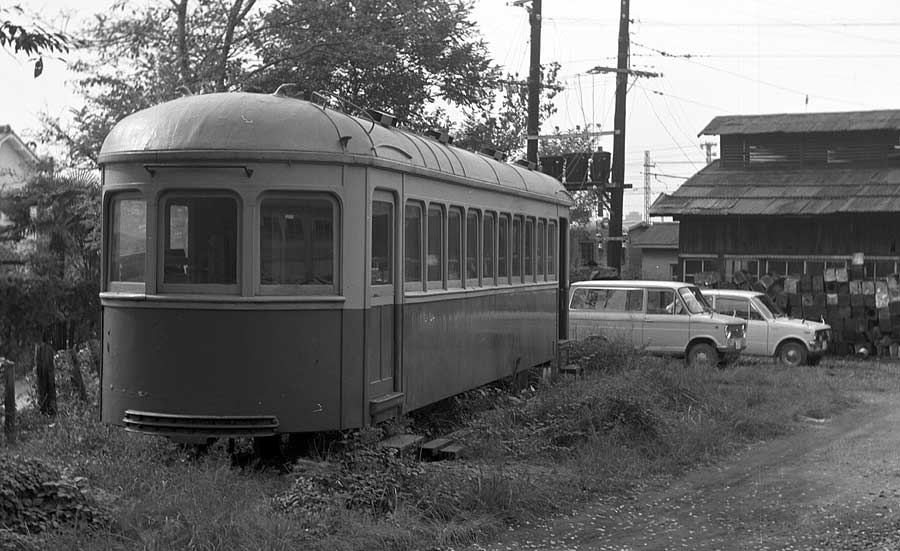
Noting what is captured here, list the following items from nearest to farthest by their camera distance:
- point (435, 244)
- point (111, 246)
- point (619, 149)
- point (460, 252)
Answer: point (111, 246) < point (435, 244) < point (460, 252) < point (619, 149)

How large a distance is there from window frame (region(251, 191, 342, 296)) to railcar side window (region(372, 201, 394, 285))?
19.9 inches

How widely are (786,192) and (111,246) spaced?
22010 millimetres

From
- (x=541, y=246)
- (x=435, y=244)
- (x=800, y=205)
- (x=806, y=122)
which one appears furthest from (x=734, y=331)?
(x=806, y=122)

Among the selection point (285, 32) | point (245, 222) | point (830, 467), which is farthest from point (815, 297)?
point (245, 222)

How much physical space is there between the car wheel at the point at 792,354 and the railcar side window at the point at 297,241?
47.7 ft

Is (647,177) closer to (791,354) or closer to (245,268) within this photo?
(791,354)

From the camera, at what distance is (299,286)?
8922 millimetres

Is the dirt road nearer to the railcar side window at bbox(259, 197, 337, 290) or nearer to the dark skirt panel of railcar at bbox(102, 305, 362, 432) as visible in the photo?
the dark skirt panel of railcar at bbox(102, 305, 362, 432)

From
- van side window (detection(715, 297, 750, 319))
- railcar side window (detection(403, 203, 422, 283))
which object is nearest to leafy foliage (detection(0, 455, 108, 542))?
railcar side window (detection(403, 203, 422, 283))

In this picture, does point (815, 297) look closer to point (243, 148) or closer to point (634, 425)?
point (634, 425)

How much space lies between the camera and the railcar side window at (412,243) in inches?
401

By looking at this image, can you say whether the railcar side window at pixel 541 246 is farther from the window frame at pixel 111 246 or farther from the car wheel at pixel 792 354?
the car wheel at pixel 792 354

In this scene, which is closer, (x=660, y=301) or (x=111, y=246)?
(x=111, y=246)

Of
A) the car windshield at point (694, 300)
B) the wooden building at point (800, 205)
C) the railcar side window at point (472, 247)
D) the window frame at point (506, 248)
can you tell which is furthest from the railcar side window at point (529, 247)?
the wooden building at point (800, 205)
